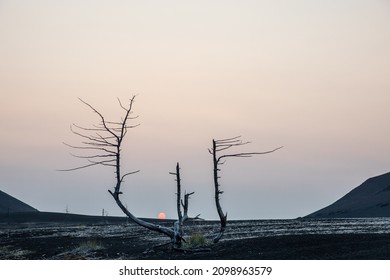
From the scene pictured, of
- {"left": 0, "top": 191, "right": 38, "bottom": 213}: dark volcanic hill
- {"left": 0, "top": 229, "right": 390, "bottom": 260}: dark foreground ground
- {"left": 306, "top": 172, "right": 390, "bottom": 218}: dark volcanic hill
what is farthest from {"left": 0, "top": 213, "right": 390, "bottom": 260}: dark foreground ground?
{"left": 0, "top": 191, "right": 38, "bottom": 213}: dark volcanic hill

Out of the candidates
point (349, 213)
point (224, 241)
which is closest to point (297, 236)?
point (224, 241)

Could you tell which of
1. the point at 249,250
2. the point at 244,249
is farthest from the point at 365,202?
the point at 249,250

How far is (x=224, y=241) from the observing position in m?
33.1

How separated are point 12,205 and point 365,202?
67.2 m

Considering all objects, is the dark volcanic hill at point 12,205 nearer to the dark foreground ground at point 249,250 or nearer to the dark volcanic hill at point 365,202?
the dark volcanic hill at point 365,202

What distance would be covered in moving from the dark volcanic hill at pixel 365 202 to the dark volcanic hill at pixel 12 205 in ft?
182

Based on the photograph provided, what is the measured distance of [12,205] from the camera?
14775 centimetres

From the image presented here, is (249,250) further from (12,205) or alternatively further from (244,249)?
(12,205)

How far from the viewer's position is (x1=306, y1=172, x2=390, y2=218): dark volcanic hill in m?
104

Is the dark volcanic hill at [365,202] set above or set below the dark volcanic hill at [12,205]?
below

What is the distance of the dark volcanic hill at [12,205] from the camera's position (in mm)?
142825

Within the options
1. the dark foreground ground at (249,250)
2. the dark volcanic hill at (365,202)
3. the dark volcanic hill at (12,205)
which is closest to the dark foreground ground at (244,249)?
the dark foreground ground at (249,250)
